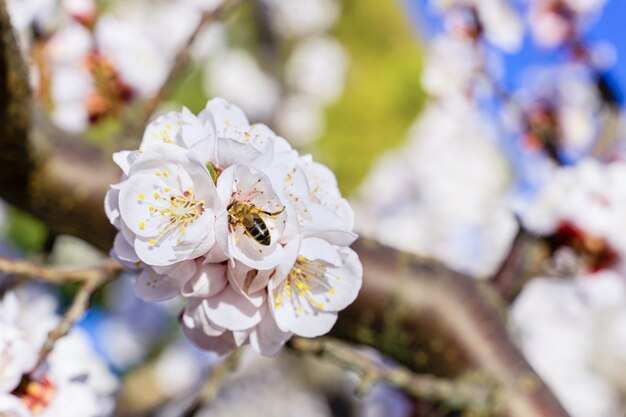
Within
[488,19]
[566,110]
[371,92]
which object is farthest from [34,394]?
[371,92]

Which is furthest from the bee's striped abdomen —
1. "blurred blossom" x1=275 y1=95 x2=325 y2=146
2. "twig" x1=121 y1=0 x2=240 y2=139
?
"blurred blossom" x1=275 y1=95 x2=325 y2=146

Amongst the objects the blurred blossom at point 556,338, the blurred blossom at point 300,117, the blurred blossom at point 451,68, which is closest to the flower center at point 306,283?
the blurred blossom at point 451,68

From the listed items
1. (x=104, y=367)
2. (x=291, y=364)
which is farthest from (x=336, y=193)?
(x=291, y=364)

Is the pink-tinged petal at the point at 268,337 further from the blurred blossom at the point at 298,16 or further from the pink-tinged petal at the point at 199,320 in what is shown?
the blurred blossom at the point at 298,16

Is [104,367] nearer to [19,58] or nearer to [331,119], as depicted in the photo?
[19,58]

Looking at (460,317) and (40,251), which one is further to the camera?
(40,251)

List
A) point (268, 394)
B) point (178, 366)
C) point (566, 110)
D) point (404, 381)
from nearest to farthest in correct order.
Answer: point (404, 381) → point (566, 110) → point (178, 366) → point (268, 394)

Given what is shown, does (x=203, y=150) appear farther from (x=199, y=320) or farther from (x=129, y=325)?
(x=129, y=325)
